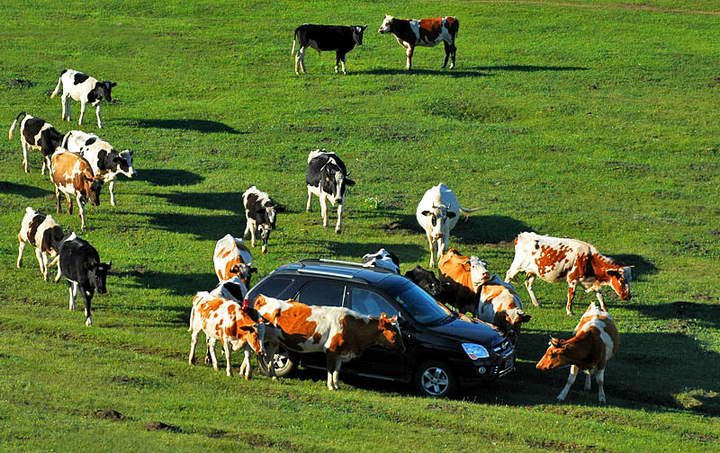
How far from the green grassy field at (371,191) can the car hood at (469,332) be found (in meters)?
1.16

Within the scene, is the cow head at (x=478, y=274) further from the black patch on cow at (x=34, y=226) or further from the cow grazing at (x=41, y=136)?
the cow grazing at (x=41, y=136)

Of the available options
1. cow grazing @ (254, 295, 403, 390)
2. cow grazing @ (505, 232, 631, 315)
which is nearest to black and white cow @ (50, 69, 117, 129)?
cow grazing @ (505, 232, 631, 315)

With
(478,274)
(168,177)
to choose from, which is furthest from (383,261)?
(168,177)

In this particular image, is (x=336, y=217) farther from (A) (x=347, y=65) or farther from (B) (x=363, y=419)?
(A) (x=347, y=65)

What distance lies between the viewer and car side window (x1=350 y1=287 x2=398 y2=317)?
18.1m

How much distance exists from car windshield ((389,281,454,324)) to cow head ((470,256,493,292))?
325 centimetres

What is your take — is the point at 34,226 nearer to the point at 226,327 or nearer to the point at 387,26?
the point at 226,327

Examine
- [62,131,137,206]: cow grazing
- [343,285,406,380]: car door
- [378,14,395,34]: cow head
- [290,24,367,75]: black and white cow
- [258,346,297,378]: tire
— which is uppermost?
[378,14,395,34]: cow head

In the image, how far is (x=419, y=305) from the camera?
18438 millimetres

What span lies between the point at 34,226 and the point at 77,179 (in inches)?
183

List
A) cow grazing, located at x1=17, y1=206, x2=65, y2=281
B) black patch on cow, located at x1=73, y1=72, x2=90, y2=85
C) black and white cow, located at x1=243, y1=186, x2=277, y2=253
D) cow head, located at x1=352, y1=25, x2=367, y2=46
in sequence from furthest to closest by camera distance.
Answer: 1. cow head, located at x1=352, y1=25, x2=367, y2=46
2. black patch on cow, located at x1=73, y1=72, x2=90, y2=85
3. black and white cow, located at x1=243, y1=186, x2=277, y2=253
4. cow grazing, located at x1=17, y1=206, x2=65, y2=281

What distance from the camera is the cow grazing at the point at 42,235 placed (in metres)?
24.1

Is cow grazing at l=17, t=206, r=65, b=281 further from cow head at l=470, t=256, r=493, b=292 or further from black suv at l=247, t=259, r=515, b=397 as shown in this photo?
cow head at l=470, t=256, r=493, b=292

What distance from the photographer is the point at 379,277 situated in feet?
61.4
